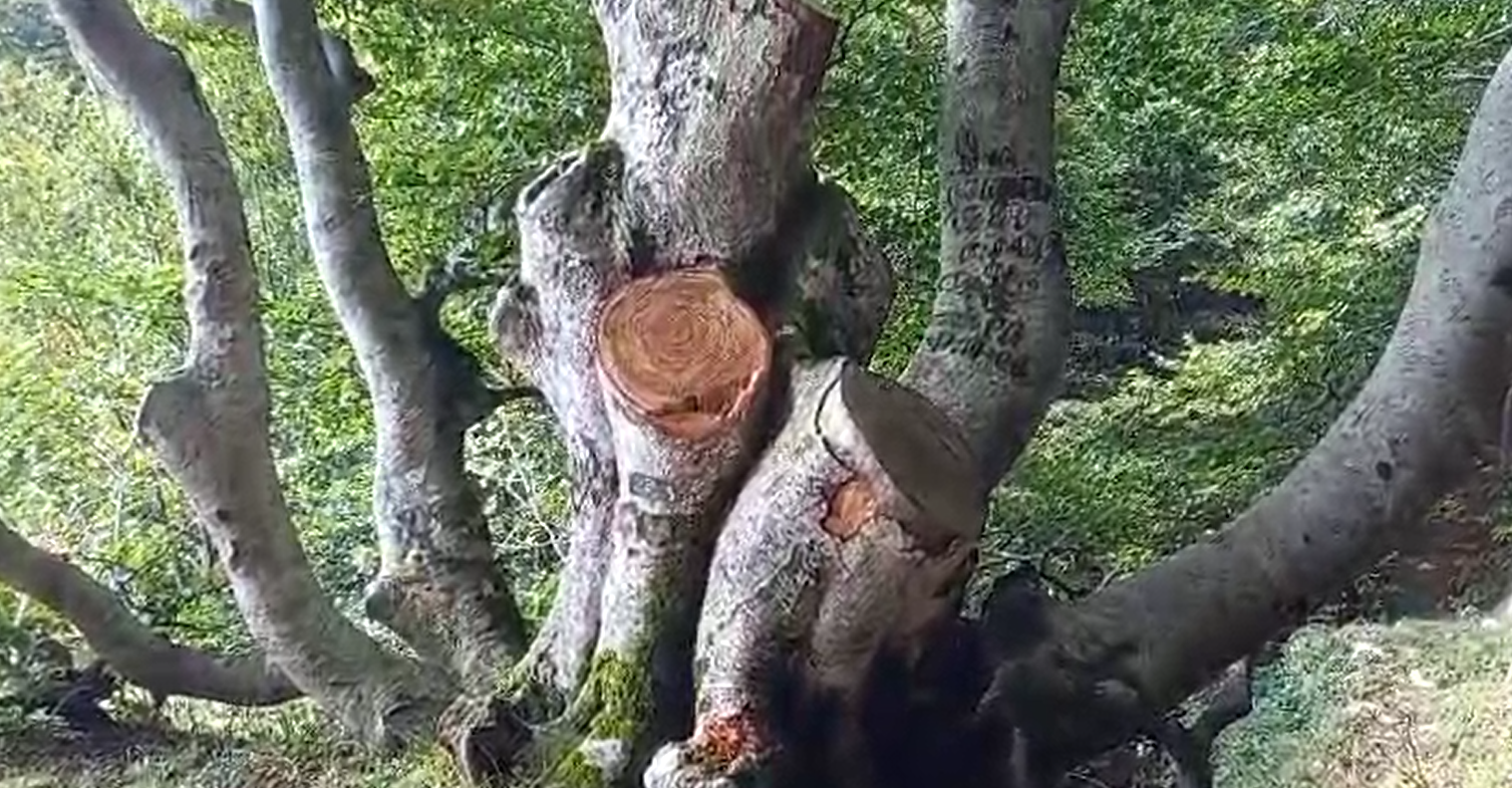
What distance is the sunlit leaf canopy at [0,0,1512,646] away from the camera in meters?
3.78

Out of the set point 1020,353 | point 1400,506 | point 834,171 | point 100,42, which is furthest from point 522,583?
point 1400,506

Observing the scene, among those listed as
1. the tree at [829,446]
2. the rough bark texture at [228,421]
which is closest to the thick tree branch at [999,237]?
the tree at [829,446]

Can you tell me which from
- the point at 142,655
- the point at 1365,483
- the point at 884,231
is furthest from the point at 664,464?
the point at 884,231

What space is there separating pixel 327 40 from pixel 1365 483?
6.26 ft

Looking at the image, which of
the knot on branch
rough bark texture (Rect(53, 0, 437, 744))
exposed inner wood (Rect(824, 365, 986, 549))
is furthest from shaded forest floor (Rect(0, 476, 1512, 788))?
exposed inner wood (Rect(824, 365, 986, 549))

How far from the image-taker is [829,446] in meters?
1.75

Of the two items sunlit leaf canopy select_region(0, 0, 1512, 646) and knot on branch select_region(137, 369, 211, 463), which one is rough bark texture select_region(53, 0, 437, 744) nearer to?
knot on branch select_region(137, 369, 211, 463)

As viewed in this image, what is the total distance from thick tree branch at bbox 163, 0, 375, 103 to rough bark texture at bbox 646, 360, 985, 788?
4.53ft

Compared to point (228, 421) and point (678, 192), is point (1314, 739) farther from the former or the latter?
point (228, 421)

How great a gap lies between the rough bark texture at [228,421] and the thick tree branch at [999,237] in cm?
97

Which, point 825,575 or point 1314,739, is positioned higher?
point 825,575

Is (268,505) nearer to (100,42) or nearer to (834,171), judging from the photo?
(100,42)

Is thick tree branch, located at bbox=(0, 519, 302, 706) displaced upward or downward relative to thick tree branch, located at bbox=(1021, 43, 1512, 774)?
upward

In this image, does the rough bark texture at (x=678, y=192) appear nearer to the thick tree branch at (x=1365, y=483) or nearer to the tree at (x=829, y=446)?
the tree at (x=829, y=446)
